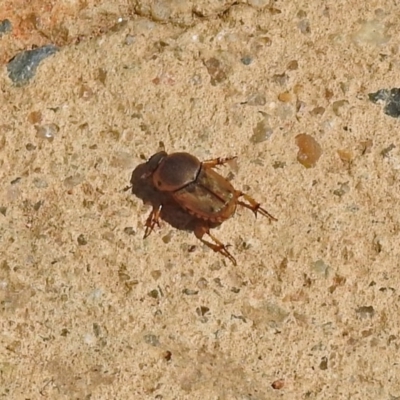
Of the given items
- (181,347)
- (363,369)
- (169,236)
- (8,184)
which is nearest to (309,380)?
(363,369)

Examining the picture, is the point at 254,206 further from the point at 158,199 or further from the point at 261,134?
the point at 158,199

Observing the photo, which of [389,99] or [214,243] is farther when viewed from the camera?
[389,99]

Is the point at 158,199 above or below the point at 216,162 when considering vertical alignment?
below

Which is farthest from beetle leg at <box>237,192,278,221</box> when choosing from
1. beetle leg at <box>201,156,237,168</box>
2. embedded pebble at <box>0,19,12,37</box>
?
embedded pebble at <box>0,19,12,37</box>

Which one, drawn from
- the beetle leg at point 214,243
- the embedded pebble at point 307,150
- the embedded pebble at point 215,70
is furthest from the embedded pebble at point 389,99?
the beetle leg at point 214,243

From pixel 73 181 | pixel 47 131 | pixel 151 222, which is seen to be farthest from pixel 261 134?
pixel 47 131

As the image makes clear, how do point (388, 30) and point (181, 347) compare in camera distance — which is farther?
point (388, 30)

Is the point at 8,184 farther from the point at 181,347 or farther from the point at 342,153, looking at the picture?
the point at 342,153
